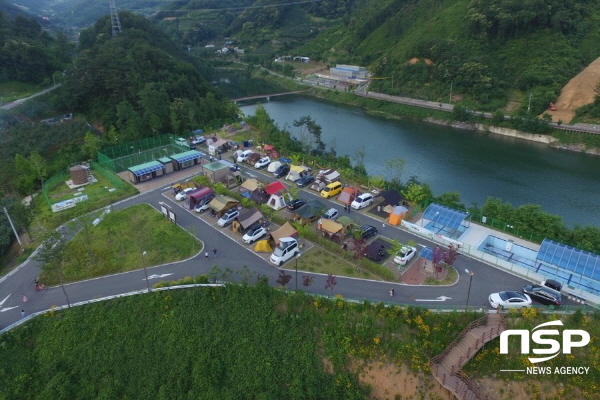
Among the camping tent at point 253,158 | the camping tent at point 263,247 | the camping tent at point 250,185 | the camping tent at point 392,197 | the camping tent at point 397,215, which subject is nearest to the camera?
the camping tent at point 263,247

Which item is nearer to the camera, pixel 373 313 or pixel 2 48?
pixel 373 313

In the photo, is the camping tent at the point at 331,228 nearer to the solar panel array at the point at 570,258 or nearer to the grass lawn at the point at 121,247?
the grass lawn at the point at 121,247

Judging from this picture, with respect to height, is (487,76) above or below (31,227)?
above

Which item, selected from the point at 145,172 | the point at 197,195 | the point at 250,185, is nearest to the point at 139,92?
the point at 145,172

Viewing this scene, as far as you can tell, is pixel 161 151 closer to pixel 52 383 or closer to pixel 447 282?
pixel 52 383

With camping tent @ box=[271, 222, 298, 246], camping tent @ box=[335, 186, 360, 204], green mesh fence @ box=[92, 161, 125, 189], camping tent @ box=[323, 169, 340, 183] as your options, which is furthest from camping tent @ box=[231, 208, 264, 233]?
green mesh fence @ box=[92, 161, 125, 189]

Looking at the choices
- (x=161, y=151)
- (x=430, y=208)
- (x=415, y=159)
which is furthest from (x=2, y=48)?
(x=430, y=208)

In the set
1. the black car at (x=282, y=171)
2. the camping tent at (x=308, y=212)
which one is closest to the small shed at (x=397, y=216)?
the camping tent at (x=308, y=212)
